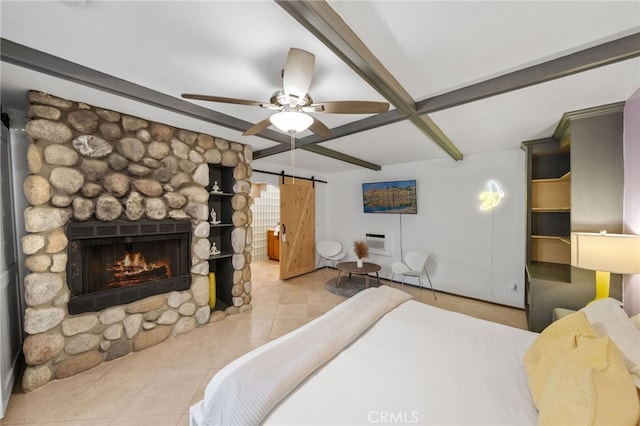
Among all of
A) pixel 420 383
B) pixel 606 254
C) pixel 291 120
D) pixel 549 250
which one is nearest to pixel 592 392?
pixel 420 383

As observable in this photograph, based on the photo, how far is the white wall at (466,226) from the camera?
3.42m

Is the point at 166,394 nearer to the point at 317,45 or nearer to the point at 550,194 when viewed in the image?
the point at 317,45

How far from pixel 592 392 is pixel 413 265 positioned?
342 cm

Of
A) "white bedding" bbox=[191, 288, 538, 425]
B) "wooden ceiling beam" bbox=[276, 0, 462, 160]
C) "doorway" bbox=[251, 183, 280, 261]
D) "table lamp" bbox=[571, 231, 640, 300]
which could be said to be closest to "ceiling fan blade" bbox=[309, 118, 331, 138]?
"wooden ceiling beam" bbox=[276, 0, 462, 160]

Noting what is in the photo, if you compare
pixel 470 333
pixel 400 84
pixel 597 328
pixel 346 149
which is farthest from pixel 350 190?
pixel 597 328

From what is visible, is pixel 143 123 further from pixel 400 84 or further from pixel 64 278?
pixel 400 84

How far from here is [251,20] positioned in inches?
45.3

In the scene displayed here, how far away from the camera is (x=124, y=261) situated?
7.92 ft

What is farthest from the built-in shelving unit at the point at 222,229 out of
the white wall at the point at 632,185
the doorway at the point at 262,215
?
the white wall at the point at 632,185

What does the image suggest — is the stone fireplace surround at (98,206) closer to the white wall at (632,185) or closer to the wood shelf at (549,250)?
the white wall at (632,185)

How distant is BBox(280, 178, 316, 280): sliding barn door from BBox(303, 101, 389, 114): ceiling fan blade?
323 cm

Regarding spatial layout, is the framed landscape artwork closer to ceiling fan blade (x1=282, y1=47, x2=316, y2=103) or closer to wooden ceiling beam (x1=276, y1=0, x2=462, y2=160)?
wooden ceiling beam (x1=276, y1=0, x2=462, y2=160)

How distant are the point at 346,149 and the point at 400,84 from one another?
1.72 m

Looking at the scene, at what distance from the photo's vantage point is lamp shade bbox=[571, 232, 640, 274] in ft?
5.47
